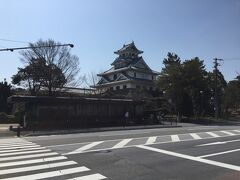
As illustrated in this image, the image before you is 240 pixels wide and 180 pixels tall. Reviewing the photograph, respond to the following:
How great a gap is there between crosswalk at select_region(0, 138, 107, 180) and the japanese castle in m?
59.1

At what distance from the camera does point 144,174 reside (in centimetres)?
1103

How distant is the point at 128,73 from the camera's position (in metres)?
76.1

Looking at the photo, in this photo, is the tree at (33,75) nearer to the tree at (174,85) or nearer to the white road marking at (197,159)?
the tree at (174,85)

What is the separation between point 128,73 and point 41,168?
6467 centimetres

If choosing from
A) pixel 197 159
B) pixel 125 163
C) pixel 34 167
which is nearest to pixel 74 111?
pixel 197 159

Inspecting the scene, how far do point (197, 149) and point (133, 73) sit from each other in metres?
59.2

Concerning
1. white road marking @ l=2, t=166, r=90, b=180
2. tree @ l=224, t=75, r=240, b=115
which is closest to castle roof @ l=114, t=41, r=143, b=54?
tree @ l=224, t=75, r=240, b=115

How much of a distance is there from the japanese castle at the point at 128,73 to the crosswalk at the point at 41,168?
5914 centimetres

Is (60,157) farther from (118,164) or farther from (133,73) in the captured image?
(133,73)

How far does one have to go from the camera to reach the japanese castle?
75.0 m

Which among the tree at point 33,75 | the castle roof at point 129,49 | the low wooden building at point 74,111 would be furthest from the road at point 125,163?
the castle roof at point 129,49

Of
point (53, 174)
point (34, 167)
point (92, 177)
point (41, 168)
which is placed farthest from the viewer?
point (34, 167)

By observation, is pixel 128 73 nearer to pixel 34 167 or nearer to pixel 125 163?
pixel 125 163

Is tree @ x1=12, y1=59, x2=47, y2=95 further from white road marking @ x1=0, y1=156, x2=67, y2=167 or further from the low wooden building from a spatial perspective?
white road marking @ x1=0, y1=156, x2=67, y2=167
